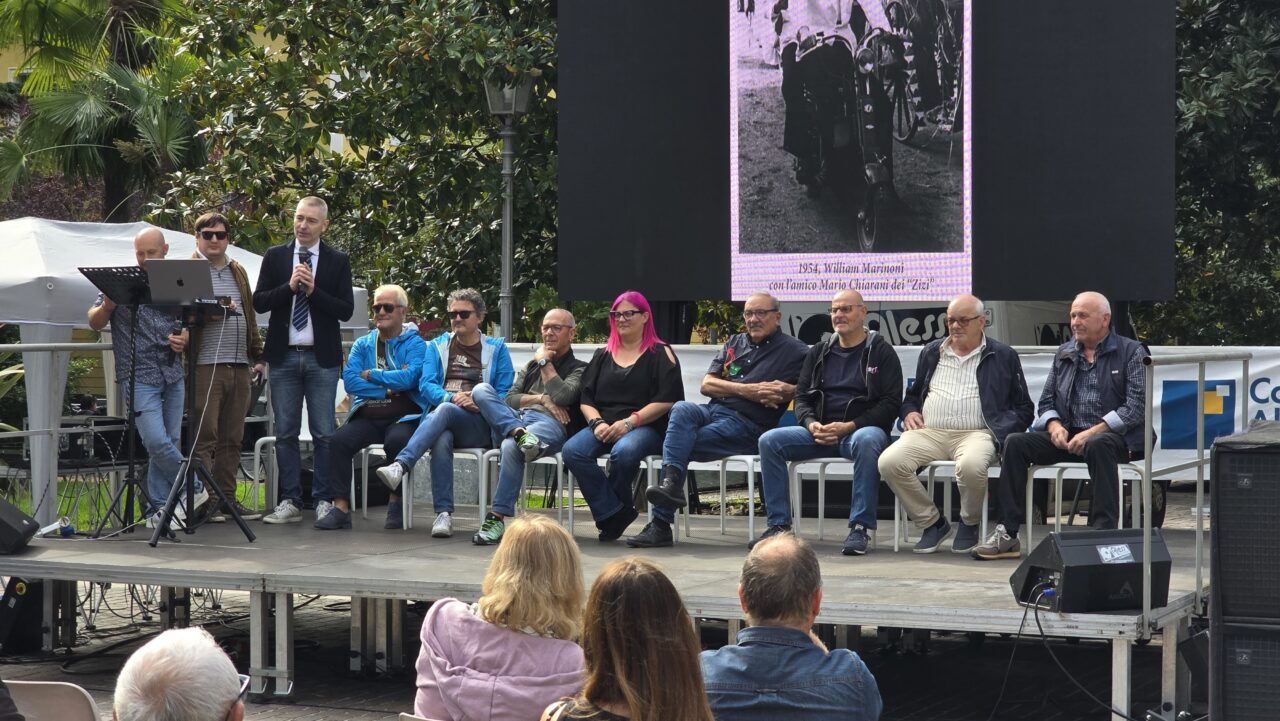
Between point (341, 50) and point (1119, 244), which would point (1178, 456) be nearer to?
point (1119, 244)

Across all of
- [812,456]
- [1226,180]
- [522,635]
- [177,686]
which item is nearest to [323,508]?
[812,456]

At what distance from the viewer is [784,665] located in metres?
3.74

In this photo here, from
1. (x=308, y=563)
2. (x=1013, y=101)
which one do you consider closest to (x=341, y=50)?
(x=1013, y=101)

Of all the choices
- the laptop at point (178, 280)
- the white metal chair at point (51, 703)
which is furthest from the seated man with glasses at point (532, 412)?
the white metal chair at point (51, 703)

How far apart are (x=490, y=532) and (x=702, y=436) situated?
4.15ft

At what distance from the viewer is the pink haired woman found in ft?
28.0

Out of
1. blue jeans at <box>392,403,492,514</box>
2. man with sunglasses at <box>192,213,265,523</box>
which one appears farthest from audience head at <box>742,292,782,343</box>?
man with sunglasses at <box>192,213,265,523</box>

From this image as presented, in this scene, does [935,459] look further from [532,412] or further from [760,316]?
[532,412]

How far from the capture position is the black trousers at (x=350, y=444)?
9062 millimetres

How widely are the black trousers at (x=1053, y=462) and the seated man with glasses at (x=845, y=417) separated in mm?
661

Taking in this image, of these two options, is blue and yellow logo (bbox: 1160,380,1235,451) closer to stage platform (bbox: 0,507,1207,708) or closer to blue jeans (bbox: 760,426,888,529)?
stage platform (bbox: 0,507,1207,708)

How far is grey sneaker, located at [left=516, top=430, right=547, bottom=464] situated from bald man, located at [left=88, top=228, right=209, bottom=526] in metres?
1.93

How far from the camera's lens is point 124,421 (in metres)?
9.79

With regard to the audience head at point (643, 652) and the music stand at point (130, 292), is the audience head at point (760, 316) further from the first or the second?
the audience head at point (643, 652)
